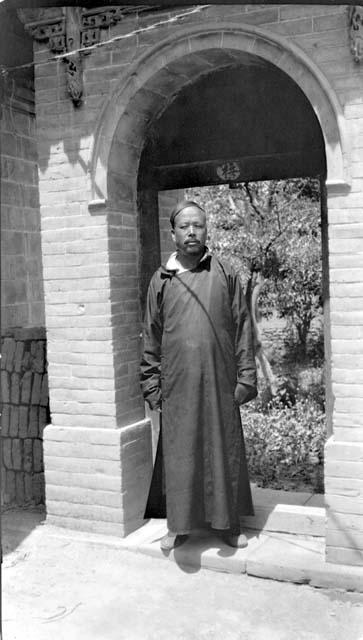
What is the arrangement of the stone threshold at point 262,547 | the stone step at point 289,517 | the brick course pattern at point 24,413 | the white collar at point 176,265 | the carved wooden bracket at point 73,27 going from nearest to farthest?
the stone threshold at point 262,547 < the white collar at point 176,265 < the carved wooden bracket at point 73,27 < the stone step at point 289,517 < the brick course pattern at point 24,413

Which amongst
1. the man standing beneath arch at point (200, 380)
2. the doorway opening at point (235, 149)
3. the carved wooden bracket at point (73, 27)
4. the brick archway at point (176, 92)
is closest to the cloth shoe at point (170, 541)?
the man standing beneath arch at point (200, 380)

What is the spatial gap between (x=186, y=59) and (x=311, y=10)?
0.89m

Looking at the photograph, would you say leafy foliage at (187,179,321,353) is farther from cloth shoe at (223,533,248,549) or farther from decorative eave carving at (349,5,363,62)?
decorative eave carving at (349,5,363,62)

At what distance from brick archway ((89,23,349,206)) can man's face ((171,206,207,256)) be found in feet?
2.25

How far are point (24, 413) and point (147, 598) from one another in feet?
7.19

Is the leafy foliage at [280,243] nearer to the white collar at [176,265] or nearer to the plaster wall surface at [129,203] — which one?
the plaster wall surface at [129,203]

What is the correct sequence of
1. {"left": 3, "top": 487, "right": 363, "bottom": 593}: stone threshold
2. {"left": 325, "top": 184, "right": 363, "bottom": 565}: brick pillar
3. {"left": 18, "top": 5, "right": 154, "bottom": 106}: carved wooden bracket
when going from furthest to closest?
{"left": 18, "top": 5, "right": 154, "bottom": 106}: carved wooden bracket < {"left": 3, "top": 487, "right": 363, "bottom": 593}: stone threshold < {"left": 325, "top": 184, "right": 363, "bottom": 565}: brick pillar

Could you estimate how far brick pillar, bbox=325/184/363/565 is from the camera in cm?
437

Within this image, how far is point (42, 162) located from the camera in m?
5.27

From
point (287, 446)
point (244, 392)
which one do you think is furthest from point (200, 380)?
point (287, 446)

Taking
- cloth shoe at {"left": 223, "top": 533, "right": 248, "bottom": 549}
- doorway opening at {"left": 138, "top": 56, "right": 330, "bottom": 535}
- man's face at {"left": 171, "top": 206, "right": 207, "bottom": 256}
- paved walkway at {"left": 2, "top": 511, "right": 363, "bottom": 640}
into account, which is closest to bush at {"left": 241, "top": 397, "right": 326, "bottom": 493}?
→ doorway opening at {"left": 138, "top": 56, "right": 330, "bottom": 535}

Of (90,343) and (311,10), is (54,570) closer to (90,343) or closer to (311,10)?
(90,343)

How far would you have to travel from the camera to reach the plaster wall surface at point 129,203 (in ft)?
14.4

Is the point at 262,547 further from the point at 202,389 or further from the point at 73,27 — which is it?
the point at 73,27
